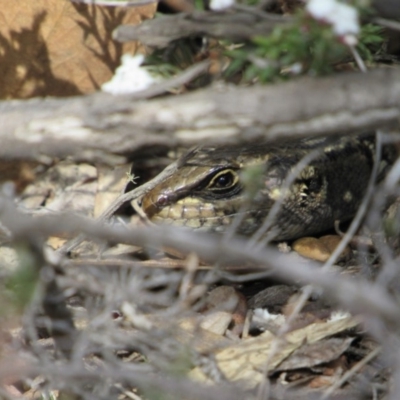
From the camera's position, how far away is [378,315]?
2100 millimetres

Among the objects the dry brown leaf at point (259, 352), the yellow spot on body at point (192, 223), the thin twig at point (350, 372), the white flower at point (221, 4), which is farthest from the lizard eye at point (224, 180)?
the white flower at point (221, 4)

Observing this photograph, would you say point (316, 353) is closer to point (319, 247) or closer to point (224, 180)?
point (319, 247)

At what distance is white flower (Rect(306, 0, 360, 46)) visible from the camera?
247cm

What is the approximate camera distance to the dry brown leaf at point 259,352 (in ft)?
10.7

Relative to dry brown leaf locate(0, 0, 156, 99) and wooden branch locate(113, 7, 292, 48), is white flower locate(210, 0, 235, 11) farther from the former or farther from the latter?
dry brown leaf locate(0, 0, 156, 99)

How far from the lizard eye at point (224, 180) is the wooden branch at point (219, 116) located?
1.51 meters

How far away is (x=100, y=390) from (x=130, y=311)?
0.34 m

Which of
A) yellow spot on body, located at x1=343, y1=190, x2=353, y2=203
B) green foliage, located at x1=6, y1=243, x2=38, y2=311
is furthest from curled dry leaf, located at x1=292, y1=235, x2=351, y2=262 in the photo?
green foliage, located at x1=6, y1=243, x2=38, y2=311

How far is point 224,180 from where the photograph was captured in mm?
4094

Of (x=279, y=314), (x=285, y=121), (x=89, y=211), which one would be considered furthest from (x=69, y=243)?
(x=285, y=121)

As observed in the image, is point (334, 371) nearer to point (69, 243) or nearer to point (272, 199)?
point (272, 199)

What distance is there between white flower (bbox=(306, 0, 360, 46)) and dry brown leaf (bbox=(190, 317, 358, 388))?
1438mm

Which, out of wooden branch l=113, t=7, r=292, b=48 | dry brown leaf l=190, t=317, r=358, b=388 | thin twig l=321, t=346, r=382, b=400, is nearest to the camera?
wooden branch l=113, t=7, r=292, b=48

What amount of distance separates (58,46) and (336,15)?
2314 millimetres
